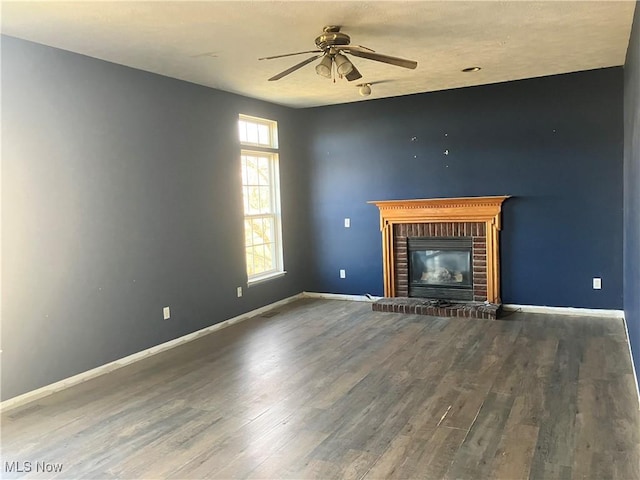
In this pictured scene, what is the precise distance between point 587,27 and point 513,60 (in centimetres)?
92

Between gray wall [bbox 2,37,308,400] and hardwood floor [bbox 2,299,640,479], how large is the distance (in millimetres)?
426

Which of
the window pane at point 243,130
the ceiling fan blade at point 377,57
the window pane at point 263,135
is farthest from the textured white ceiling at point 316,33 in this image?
the window pane at point 263,135

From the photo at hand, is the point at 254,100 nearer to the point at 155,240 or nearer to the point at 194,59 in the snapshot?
the point at 194,59

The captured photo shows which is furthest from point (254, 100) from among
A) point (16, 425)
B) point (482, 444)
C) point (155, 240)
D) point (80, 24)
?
point (482, 444)

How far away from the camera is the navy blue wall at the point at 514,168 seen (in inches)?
211

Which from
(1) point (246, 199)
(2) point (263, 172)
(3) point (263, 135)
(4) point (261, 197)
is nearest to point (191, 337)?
(1) point (246, 199)

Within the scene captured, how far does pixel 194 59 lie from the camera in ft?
14.1

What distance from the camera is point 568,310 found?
5578 millimetres

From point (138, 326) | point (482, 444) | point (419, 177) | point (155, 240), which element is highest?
point (419, 177)

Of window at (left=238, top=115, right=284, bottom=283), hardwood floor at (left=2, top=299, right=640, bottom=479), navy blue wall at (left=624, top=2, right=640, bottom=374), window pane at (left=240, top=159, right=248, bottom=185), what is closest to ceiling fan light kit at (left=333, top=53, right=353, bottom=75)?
navy blue wall at (left=624, top=2, right=640, bottom=374)

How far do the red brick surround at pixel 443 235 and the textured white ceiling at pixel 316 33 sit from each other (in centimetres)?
174

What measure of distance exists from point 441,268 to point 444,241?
1.10 ft

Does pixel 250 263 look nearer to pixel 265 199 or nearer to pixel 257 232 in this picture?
pixel 257 232

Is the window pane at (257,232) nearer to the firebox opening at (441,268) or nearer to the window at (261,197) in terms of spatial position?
the window at (261,197)
